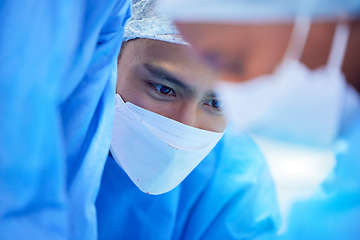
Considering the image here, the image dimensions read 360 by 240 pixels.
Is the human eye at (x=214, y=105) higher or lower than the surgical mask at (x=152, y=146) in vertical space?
higher

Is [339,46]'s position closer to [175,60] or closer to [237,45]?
[237,45]

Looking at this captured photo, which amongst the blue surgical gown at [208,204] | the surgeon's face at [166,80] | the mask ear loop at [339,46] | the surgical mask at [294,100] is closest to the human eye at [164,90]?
the surgeon's face at [166,80]

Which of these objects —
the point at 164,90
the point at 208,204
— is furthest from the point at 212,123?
the point at 208,204

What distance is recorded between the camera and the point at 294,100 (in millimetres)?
834

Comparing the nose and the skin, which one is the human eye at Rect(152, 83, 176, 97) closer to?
the nose

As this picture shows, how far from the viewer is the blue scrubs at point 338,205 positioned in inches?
35.5

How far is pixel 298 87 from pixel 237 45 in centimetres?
23

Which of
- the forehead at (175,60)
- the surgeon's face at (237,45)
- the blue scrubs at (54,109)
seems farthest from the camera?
the forehead at (175,60)

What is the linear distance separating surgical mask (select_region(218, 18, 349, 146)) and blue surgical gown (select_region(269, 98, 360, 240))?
0.09 meters

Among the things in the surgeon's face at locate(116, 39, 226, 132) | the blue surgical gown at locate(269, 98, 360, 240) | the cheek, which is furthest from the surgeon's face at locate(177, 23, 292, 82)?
the blue surgical gown at locate(269, 98, 360, 240)

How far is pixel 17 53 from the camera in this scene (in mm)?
472

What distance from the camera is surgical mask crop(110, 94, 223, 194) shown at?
816 millimetres

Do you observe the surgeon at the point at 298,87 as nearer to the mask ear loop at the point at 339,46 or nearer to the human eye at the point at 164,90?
the mask ear loop at the point at 339,46

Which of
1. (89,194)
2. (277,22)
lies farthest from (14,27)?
(277,22)
